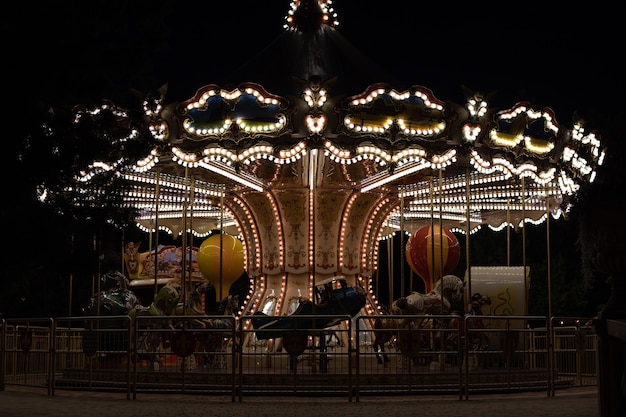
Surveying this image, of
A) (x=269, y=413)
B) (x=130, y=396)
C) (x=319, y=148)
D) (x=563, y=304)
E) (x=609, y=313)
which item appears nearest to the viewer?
(x=609, y=313)

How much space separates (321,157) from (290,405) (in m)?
5.32

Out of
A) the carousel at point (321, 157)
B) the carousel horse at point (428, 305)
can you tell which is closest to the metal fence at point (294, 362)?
the carousel horse at point (428, 305)

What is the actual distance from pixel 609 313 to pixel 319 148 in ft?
26.0

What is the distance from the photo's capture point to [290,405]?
12492mm

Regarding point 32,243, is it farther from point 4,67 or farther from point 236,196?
point 236,196

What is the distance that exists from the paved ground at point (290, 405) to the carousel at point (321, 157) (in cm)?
238

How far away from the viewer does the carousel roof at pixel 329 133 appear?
1499 cm

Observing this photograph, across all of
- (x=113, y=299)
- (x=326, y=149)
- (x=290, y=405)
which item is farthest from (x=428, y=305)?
(x=290, y=405)

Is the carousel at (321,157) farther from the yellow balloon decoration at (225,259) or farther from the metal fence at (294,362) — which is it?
the yellow balloon decoration at (225,259)

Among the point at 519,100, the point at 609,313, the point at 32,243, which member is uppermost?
the point at 519,100

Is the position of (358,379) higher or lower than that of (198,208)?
lower

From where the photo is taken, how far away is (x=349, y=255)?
18203mm

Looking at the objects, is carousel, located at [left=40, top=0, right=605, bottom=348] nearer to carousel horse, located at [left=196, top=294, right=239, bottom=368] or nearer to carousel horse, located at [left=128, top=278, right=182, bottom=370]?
carousel horse, located at [left=128, top=278, right=182, bottom=370]

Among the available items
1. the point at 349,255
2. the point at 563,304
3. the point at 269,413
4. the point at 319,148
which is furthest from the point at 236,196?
the point at 563,304
